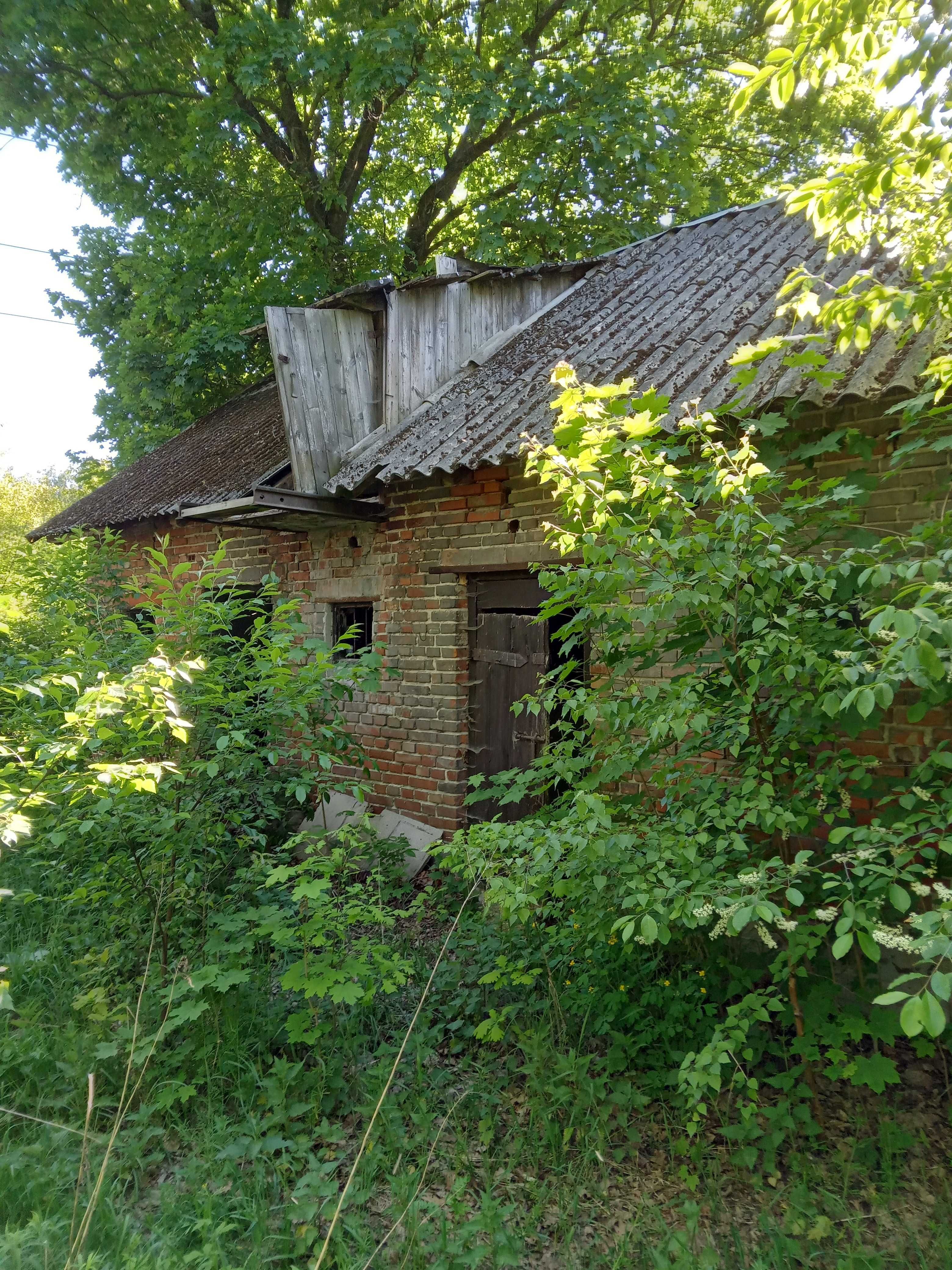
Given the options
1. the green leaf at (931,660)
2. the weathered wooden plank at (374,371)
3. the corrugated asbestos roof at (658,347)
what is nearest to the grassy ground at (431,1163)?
the green leaf at (931,660)

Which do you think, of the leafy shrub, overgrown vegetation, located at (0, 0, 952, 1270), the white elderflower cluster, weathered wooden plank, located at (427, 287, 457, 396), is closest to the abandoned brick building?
weathered wooden plank, located at (427, 287, 457, 396)

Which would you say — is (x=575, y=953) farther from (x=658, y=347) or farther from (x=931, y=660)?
(x=658, y=347)

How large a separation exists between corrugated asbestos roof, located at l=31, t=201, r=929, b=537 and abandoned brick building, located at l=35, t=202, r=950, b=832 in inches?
1.0

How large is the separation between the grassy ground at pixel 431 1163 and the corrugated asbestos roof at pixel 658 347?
3.05 meters

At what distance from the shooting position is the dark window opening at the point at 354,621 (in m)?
7.33

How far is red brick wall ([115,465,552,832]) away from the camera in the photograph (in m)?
5.70

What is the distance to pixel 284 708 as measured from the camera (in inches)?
147

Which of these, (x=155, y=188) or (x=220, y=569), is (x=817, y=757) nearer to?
(x=220, y=569)

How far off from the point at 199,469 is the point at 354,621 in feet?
12.5

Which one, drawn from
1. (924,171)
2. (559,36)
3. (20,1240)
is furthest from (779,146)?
(20,1240)

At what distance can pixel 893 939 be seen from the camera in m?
1.95

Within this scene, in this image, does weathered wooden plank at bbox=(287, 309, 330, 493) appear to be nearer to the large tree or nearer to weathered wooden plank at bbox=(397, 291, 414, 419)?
weathered wooden plank at bbox=(397, 291, 414, 419)

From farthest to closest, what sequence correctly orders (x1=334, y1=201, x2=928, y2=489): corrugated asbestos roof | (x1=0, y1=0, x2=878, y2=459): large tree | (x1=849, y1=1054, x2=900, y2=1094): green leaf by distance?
(x1=0, y1=0, x2=878, y2=459): large tree
(x1=334, y1=201, x2=928, y2=489): corrugated asbestos roof
(x1=849, y1=1054, x2=900, y2=1094): green leaf

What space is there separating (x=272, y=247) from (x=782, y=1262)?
12.4 meters
